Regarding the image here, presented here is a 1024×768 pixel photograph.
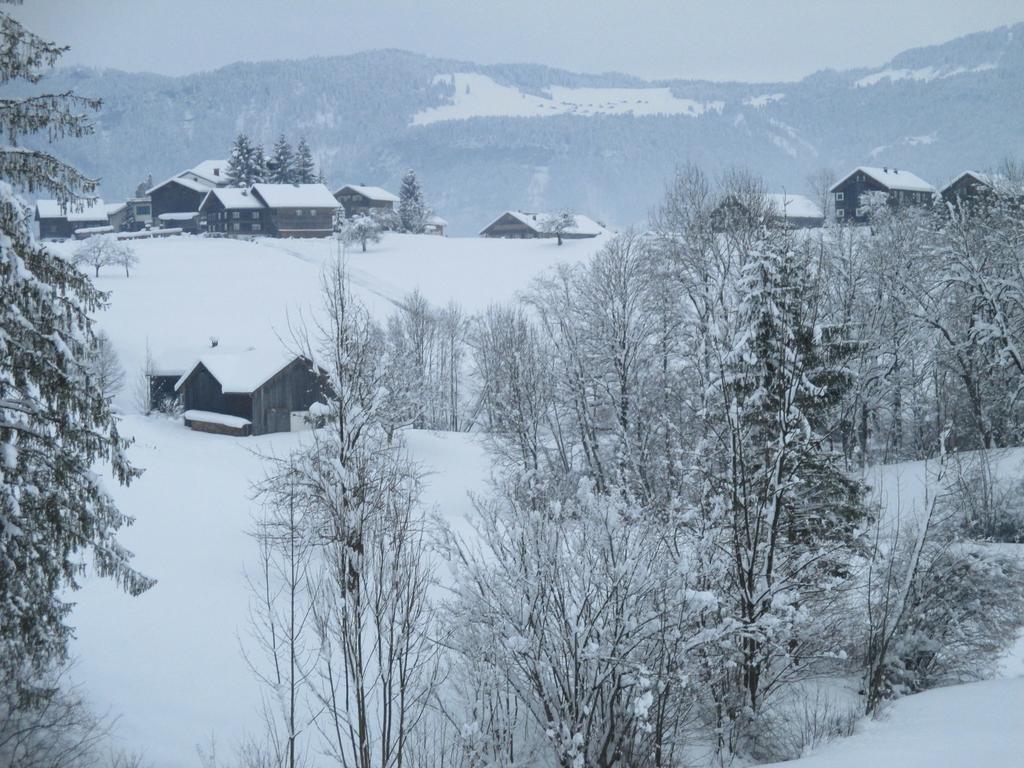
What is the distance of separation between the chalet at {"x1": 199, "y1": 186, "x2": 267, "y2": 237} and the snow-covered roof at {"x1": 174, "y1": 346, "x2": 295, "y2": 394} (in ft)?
171

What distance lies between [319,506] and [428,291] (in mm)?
51024

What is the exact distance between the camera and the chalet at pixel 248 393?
133ft

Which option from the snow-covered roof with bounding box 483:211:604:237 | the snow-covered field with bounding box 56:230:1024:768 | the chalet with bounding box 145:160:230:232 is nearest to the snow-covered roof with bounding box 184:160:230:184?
the chalet with bounding box 145:160:230:232

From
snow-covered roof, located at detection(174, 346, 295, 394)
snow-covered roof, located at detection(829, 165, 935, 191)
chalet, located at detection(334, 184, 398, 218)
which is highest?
chalet, located at detection(334, 184, 398, 218)

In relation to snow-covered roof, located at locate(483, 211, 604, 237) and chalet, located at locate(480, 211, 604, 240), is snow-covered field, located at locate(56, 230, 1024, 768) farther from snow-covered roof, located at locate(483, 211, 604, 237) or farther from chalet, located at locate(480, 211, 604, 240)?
chalet, located at locate(480, 211, 604, 240)

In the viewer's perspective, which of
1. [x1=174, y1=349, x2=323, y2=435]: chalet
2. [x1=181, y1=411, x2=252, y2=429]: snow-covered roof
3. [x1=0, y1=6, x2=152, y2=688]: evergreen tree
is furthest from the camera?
[x1=174, y1=349, x2=323, y2=435]: chalet

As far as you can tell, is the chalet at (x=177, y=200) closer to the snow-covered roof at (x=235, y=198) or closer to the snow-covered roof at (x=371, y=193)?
the snow-covered roof at (x=235, y=198)

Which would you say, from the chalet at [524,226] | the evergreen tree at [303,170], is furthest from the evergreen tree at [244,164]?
the chalet at [524,226]

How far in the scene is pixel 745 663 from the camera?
1298 cm

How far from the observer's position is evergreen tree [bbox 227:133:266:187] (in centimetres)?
9956

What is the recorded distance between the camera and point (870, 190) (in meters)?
77.5

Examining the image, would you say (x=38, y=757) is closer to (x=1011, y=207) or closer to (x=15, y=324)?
(x=15, y=324)

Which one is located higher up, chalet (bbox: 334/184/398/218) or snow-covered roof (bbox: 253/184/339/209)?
chalet (bbox: 334/184/398/218)

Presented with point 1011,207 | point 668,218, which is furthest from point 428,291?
point 1011,207
